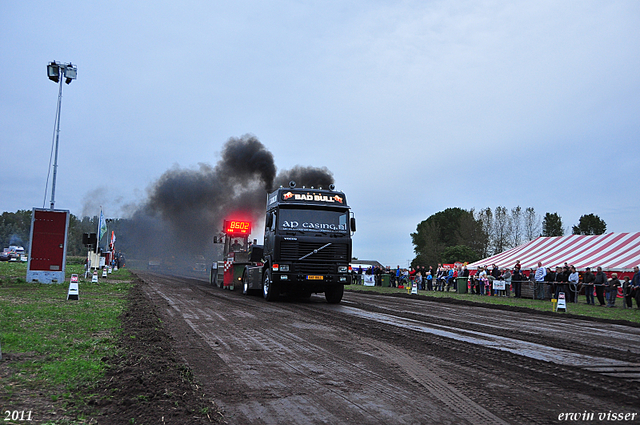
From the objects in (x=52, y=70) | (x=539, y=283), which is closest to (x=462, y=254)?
(x=539, y=283)

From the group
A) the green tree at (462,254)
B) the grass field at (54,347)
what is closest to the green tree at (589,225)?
the green tree at (462,254)

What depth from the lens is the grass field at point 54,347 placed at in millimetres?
4629

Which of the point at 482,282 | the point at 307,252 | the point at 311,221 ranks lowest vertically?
the point at 482,282

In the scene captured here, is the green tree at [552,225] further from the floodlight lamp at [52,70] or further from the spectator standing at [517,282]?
the floodlight lamp at [52,70]

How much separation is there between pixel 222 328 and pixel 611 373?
654 cm

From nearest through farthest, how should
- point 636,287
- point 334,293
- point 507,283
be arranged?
point 334,293
point 636,287
point 507,283

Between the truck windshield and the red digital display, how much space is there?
10.4 metres

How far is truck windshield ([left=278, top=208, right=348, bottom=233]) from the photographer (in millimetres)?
16094

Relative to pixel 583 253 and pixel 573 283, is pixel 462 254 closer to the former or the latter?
pixel 583 253

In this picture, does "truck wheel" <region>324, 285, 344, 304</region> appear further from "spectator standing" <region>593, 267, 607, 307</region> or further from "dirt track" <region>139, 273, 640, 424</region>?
"spectator standing" <region>593, 267, 607, 307</region>

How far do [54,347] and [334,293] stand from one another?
11.5m

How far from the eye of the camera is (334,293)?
56.1 feet

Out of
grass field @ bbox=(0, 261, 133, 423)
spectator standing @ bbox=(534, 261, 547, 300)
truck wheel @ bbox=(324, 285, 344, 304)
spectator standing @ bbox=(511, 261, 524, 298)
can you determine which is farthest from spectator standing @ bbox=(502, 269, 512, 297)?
grass field @ bbox=(0, 261, 133, 423)

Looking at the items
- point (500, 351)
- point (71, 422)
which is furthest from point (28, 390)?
point (500, 351)
